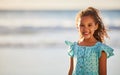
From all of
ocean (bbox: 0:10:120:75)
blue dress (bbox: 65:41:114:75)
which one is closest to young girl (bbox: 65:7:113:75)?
blue dress (bbox: 65:41:114:75)

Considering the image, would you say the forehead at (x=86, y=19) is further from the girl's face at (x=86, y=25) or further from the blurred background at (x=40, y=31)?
the blurred background at (x=40, y=31)

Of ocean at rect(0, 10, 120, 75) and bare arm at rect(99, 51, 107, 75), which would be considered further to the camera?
ocean at rect(0, 10, 120, 75)

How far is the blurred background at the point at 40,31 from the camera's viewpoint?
6.27ft

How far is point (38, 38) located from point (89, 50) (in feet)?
1.64

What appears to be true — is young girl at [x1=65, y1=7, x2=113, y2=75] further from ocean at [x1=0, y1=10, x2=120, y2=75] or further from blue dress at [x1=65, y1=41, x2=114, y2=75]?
ocean at [x1=0, y1=10, x2=120, y2=75]

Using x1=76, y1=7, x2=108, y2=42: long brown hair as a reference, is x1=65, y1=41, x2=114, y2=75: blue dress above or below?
below

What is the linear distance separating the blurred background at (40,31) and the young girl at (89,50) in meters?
0.29

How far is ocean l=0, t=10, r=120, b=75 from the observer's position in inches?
75.4

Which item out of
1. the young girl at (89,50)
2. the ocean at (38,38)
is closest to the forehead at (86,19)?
the young girl at (89,50)

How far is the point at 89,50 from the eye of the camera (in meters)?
1.56

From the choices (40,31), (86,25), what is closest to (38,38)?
(40,31)

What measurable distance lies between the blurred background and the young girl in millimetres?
289

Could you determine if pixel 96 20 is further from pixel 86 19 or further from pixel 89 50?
pixel 89 50
